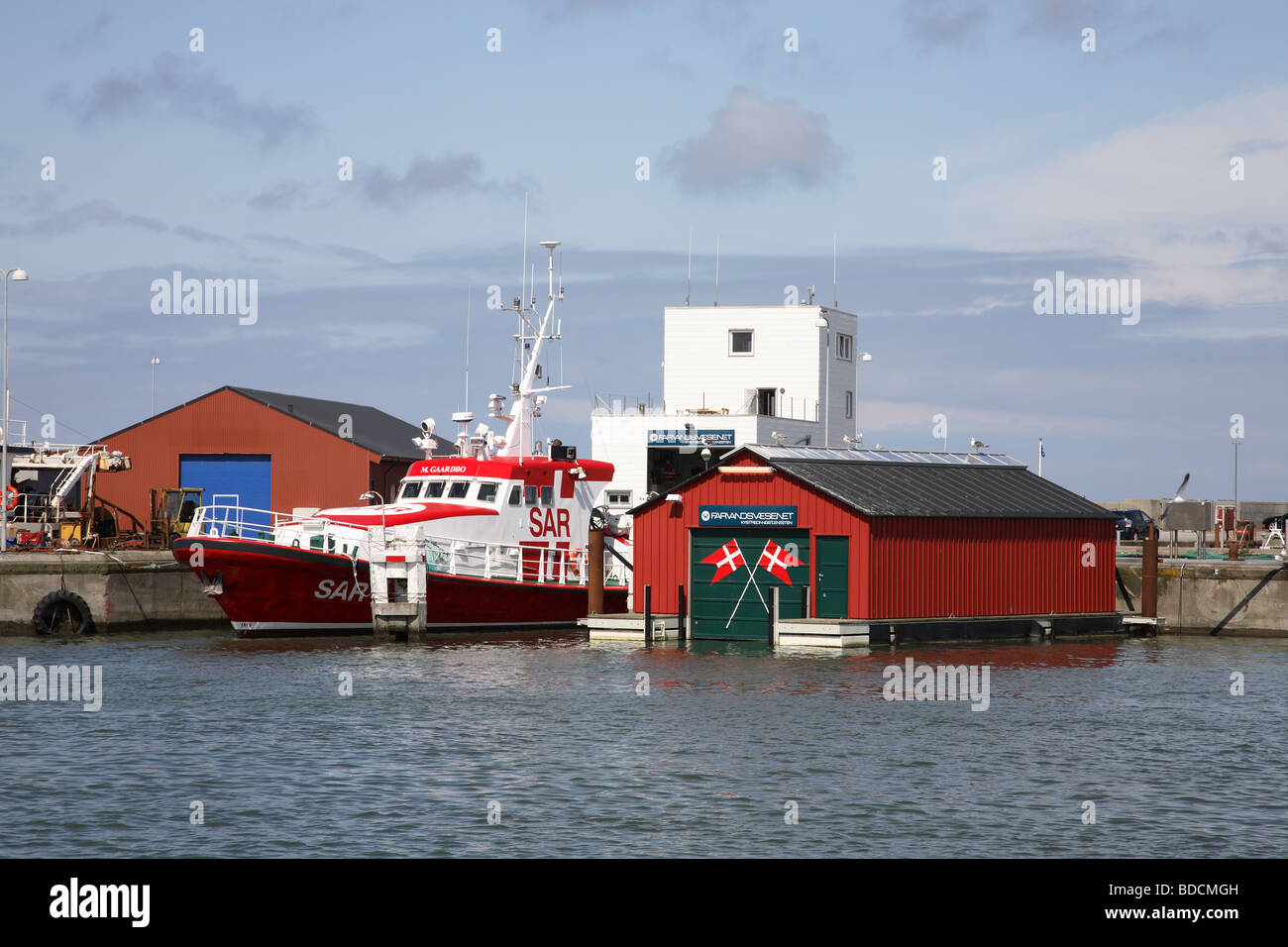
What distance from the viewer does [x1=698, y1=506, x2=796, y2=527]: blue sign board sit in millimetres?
35281

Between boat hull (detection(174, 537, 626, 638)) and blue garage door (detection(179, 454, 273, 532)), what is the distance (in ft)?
50.1

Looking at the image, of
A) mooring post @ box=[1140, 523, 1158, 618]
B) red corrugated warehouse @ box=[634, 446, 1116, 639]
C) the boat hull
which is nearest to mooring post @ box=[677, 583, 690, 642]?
red corrugated warehouse @ box=[634, 446, 1116, 639]

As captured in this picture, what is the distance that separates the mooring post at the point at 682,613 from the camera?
1437 inches

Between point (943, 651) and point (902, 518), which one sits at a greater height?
point (902, 518)

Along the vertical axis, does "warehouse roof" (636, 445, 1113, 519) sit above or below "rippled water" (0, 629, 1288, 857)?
above

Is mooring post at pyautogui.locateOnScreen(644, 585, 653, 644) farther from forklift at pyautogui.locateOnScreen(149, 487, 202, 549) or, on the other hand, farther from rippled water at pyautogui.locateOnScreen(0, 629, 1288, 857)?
forklift at pyautogui.locateOnScreen(149, 487, 202, 549)

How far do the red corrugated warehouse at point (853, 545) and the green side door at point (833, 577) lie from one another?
24 millimetres

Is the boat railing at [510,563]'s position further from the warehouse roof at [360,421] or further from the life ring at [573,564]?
the warehouse roof at [360,421]

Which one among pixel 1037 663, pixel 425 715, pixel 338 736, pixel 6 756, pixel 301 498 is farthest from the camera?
pixel 301 498

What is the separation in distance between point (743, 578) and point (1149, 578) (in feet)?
41.9

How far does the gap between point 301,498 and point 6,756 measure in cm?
3349
